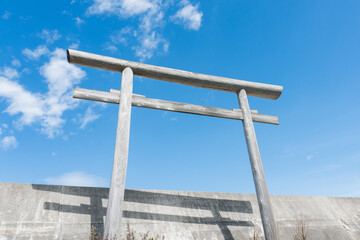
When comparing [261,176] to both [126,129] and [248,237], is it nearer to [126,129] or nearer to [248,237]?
[248,237]

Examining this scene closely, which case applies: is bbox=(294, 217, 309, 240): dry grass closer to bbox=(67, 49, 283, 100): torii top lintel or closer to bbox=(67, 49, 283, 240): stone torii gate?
bbox=(67, 49, 283, 240): stone torii gate

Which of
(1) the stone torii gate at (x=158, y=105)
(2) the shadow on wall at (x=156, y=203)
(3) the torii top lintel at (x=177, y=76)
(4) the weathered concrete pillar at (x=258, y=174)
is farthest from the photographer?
(3) the torii top lintel at (x=177, y=76)

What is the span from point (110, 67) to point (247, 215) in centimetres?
460

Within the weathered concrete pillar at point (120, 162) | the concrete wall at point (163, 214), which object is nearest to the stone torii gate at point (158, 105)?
the weathered concrete pillar at point (120, 162)

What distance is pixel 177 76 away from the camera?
6.34 m

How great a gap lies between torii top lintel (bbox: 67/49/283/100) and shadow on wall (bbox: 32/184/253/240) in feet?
8.47

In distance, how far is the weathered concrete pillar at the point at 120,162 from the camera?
4.32 m

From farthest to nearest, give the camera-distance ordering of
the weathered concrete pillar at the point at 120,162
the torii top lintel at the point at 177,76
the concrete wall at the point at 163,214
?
the torii top lintel at the point at 177,76
the concrete wall at the point at 163,214
the weathered concrete pillar at the point at 120,162

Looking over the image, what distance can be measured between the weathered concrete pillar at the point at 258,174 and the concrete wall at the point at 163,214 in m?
0.75

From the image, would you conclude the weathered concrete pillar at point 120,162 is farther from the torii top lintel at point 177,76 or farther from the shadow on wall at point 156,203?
the shadow on wall at point 156,203

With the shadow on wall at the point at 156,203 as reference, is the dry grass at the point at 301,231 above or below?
below

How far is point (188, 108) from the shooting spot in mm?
6203

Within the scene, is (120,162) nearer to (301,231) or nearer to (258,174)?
(258,174)

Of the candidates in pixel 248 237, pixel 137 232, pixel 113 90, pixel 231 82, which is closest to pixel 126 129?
pixel 113 90
